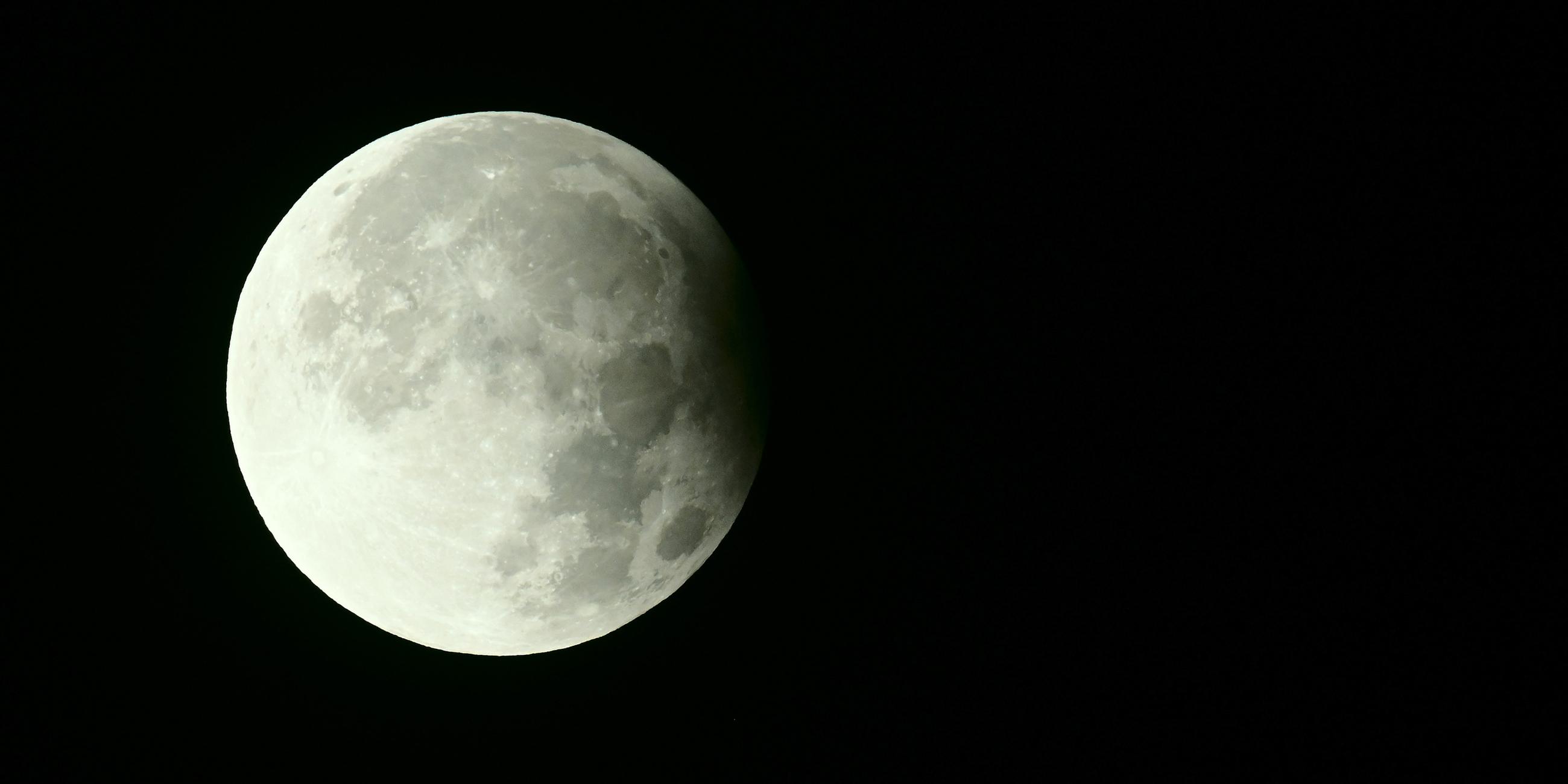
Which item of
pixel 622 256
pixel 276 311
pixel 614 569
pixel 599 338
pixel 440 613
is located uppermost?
pixel 276 311

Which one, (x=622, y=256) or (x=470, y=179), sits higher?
(x=470, y=179)

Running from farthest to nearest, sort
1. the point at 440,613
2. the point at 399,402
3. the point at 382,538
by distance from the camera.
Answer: the point at 440,613, the point at 382,538, the point at 399,402

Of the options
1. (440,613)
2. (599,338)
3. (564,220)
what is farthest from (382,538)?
(564,220)

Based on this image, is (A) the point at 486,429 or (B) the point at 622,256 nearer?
(A) the point at 486,429

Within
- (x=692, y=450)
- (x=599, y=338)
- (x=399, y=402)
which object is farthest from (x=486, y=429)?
(x=692, y=450)

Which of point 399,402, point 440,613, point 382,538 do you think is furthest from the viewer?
point 440,613

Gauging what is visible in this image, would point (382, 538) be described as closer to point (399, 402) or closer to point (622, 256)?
point (399, 402)
